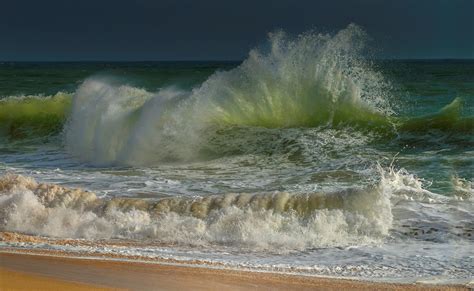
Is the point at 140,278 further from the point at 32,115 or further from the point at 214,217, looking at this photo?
the point at 32,115

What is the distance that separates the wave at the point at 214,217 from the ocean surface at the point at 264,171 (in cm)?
2

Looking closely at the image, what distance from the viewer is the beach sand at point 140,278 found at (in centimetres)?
581

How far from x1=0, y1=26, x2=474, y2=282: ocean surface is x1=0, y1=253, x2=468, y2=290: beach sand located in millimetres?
452

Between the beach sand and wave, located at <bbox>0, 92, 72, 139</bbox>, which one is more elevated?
wave, located at <bbox>0, 92, 72, 139</bbox>

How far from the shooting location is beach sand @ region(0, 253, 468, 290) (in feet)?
19.1

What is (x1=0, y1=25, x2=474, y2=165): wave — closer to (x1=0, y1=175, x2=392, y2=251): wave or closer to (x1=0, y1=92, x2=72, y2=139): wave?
(x1=0, y1=92, x2=72, y2=139): wave

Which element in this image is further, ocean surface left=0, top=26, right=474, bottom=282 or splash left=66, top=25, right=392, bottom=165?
splash left=66, top=25, right=392, bottom=165

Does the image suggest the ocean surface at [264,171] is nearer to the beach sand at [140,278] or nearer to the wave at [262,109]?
the wave at [262,109]

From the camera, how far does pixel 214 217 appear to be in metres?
8.82

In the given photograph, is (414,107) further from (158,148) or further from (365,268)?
(365,268)

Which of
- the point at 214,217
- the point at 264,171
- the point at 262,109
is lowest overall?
the point at 214,217

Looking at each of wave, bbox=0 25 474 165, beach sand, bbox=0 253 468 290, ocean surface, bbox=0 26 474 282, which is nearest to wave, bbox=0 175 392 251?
ocean surface, bbox=0 26 474 282

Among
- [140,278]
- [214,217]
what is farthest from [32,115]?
[140,278]

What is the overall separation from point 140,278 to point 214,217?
280cm
